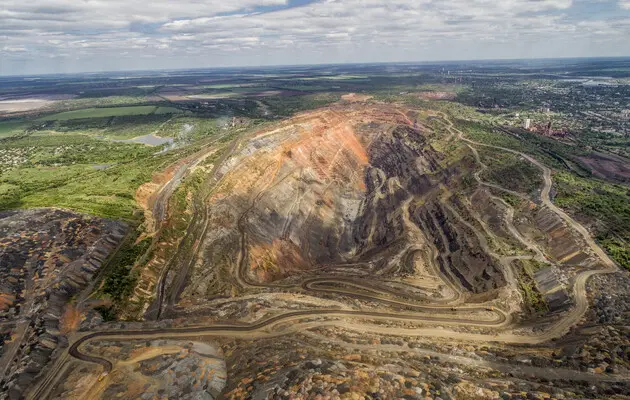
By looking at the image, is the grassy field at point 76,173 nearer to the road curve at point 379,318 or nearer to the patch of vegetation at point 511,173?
the road curve at point 379,318

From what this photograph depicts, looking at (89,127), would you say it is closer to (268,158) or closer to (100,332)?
(268,158)

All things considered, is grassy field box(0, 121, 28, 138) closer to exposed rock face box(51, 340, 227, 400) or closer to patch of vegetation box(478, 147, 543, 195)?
exposed rock face box(51, 340, 227, 400)

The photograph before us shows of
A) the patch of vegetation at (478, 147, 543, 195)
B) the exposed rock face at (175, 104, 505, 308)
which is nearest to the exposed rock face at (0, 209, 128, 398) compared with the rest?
the exposed rock face at (175, 104, 505, 308)

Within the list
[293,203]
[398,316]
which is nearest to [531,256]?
[398,316]

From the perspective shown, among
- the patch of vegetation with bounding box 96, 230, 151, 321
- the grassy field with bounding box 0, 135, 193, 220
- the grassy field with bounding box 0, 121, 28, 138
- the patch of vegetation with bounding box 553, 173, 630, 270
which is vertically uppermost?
the grassy field with bounding box 0, 121, 28, 138

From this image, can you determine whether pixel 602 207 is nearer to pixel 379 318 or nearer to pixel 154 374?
pixel 379 318

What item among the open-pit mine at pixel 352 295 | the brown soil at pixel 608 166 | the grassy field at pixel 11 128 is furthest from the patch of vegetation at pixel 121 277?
the grassy field at pixel 11 128

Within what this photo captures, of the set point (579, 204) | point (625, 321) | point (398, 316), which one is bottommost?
point (398, 316)
